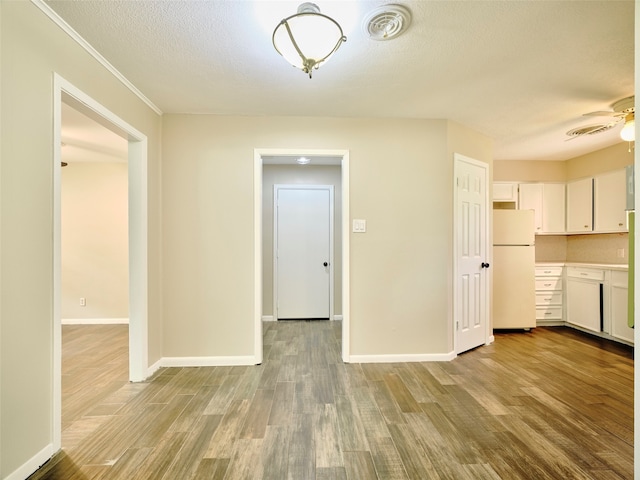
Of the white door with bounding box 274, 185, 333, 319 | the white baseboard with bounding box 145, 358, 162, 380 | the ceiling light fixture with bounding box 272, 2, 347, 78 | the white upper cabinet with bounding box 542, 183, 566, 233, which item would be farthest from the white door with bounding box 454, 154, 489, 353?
the white baseboard with bounding box 145, 358, 162, 380

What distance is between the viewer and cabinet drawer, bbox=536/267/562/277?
13.6ft

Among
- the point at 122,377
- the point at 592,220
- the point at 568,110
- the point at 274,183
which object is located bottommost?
the point at 122,377

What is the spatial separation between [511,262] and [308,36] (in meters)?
3.66

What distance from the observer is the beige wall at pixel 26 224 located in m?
1.41

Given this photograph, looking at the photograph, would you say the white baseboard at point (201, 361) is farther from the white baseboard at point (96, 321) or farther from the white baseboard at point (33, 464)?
the white baseboard at point (96, 321)

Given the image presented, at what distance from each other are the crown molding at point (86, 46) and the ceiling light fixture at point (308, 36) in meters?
1.22

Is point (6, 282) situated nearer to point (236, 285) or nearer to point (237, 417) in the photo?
point (237, 417)

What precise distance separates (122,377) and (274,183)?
298 cm

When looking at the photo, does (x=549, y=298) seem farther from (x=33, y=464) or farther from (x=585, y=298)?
(x=33, y=464)

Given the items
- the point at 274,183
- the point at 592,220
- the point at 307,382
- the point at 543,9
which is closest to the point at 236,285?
the point at 307,382

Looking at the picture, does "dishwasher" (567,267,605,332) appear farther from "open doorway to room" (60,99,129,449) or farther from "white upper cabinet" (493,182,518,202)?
"open doorway to room" (60,99,129,449)

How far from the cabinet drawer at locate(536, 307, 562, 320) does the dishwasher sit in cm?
11

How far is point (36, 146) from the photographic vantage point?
1.58 meters

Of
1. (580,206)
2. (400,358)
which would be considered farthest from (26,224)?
(580,206)
